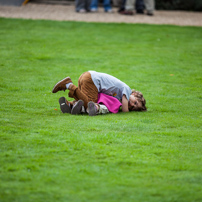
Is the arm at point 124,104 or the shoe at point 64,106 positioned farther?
the arm at point 124,104

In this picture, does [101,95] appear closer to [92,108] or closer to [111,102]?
[111,102]

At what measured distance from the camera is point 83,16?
1455 cm

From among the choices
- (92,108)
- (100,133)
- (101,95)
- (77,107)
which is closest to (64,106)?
(77,107)

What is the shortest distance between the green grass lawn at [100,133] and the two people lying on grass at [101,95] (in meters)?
0.18

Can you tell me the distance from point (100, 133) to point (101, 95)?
1199 mm

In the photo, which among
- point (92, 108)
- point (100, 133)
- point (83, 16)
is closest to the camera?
point (100, 133)

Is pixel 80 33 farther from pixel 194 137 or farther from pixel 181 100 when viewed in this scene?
pixel 194 137

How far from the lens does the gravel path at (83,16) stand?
1408cm

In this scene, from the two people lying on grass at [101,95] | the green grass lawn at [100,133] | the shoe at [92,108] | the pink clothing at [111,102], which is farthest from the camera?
the pink clothing at [111,102]

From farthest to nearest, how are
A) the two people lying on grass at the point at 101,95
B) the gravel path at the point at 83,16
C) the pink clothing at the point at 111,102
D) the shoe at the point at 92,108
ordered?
1. the gravel path at the point at 83,16
2. the pink clothing at the point at 111,102
3. the two people lying on grass at the point at 101,95
4. the shoe at the point at 92,108

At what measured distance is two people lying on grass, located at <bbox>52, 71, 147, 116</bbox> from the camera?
5.50 m

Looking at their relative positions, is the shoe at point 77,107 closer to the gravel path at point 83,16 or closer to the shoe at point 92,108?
the shoe at point 92,108

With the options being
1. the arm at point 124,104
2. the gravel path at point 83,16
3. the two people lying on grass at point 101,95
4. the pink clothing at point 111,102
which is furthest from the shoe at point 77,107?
the gravel path at point 83,16

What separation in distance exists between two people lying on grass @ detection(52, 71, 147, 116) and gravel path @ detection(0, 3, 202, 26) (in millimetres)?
8602
